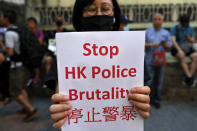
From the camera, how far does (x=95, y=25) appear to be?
1334 millimetres

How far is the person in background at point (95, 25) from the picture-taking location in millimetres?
1040

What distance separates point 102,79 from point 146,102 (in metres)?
0.27

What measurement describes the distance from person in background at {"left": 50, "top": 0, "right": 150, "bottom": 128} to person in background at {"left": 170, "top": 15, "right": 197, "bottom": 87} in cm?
289

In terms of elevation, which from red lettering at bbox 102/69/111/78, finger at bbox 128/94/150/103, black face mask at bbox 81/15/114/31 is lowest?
finger at bbox 128/94/150/103

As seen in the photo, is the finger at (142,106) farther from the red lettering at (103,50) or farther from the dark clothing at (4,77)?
the dark clothing at (4,77)

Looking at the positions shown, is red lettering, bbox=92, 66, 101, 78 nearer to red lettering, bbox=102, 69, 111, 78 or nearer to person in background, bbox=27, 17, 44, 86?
red lettering, bbox=102, 69, 111, 78

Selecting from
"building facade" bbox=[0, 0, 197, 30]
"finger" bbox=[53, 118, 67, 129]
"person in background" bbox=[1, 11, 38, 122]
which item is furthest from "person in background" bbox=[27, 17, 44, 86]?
"finger" bbox=[53, 118, 67, 129]

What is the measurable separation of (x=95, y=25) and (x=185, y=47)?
319cm

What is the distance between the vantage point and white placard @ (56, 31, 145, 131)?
3.42 ft

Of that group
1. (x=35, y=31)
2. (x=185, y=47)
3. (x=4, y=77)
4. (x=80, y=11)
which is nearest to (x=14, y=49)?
(x=4, y=77)

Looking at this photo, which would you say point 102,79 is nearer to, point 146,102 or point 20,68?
point 146,102

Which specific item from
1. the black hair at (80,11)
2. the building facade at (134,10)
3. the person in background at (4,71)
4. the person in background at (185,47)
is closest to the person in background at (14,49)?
the person in background at (4,71)

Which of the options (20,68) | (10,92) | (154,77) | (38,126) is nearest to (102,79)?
(38,126)

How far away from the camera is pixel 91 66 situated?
1.06m
